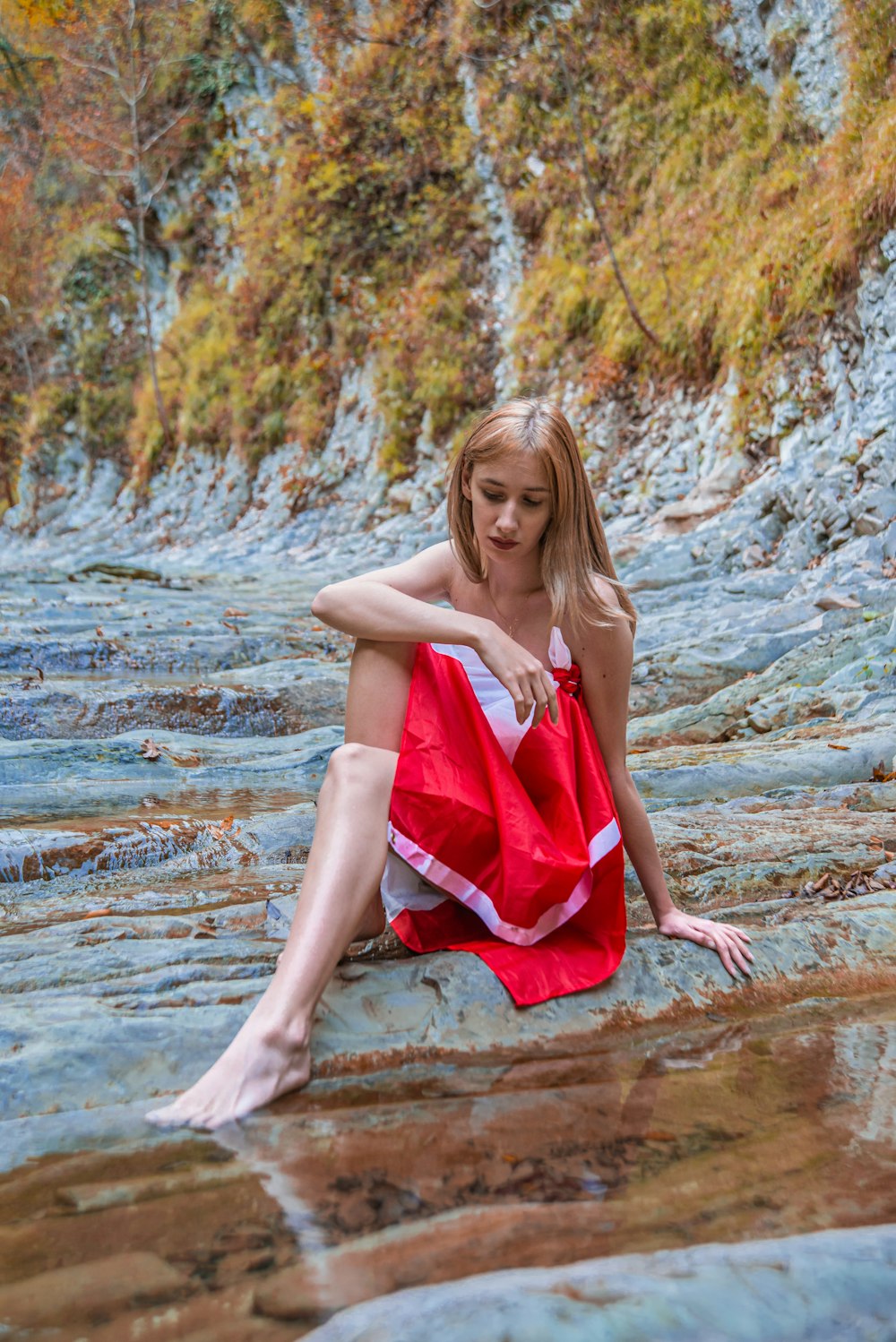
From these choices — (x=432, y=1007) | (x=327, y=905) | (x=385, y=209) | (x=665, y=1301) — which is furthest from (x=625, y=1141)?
(x=385, y=209)

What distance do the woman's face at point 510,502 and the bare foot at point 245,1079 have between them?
1023 millimetres

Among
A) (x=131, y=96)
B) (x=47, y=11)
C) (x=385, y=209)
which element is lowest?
(x=385, y=209)

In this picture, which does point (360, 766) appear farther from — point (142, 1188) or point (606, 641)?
point (142, 1188)

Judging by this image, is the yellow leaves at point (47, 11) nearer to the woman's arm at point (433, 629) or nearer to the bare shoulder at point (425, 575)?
the bare shoulder at point (425, 575)

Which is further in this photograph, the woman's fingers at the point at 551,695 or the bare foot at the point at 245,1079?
the woman's fingers at the point at 551,695

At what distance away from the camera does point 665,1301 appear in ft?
3.18

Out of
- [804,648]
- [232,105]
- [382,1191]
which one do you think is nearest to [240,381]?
[232,105]

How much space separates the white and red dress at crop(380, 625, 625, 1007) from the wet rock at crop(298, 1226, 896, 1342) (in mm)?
751

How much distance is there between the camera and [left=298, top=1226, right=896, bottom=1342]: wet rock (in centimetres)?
93

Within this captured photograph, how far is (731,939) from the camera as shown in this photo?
1919 millimetres

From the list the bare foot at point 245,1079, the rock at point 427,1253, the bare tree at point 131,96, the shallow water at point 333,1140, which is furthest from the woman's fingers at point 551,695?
the bare tree at point 131,96

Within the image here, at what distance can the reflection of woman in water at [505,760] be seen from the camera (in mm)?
1818

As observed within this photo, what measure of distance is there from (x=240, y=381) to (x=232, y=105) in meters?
5.77

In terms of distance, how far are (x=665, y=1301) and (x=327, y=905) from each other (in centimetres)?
82
